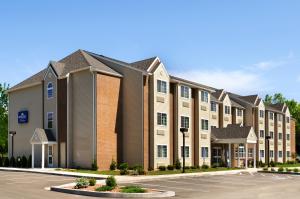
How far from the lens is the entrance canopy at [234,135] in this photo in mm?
47281

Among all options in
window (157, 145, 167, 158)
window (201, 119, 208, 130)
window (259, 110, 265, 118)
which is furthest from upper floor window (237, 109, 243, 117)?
window (157, 145, 167, 158)

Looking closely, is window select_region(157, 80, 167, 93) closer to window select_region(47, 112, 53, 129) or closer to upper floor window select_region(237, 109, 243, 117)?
window select_region(47, 112, 53, 129)

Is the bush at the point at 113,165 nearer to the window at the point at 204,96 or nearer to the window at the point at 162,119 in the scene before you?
the window at the point at 162,119

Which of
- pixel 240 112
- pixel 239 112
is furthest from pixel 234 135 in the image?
pixel 240 112

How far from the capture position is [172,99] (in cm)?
4119

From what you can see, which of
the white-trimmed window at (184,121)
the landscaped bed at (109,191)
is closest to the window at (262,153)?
the white-trimmed window at (184,121)

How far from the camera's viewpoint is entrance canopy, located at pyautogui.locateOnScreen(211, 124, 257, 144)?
155 feet

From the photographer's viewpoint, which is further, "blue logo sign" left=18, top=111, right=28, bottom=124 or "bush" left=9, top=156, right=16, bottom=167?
"blue logo sign" left=18, top=111, right=28, bottom=124

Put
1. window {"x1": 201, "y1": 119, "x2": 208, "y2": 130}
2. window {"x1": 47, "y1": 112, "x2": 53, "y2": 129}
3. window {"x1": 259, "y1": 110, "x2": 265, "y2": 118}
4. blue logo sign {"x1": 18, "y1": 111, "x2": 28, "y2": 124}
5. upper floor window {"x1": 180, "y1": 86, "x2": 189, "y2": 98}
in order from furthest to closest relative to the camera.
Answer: window {"x1": 259, "y1": 110, "x2": 265, "y2": 118}
window {"x1": 201, "y1": 119, "x2": 208, "y2": 130}
blue logo sign {"x1": 18, "y1": 111, "x2": 28, "y2": 124}
upper floor window {"x1": 180, "y1": 86, "x2": 189, "y2": 98}
window {"x1": 47, "y1": 112, "x2": 53, "y2": 129}

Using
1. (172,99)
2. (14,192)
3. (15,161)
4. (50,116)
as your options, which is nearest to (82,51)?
(50,116)

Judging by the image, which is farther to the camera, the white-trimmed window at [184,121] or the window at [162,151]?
the white-trimmed window at [184,121]

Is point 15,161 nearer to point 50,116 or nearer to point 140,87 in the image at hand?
point 50,116

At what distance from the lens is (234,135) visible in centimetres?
4838

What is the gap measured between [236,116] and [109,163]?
26722 mm
